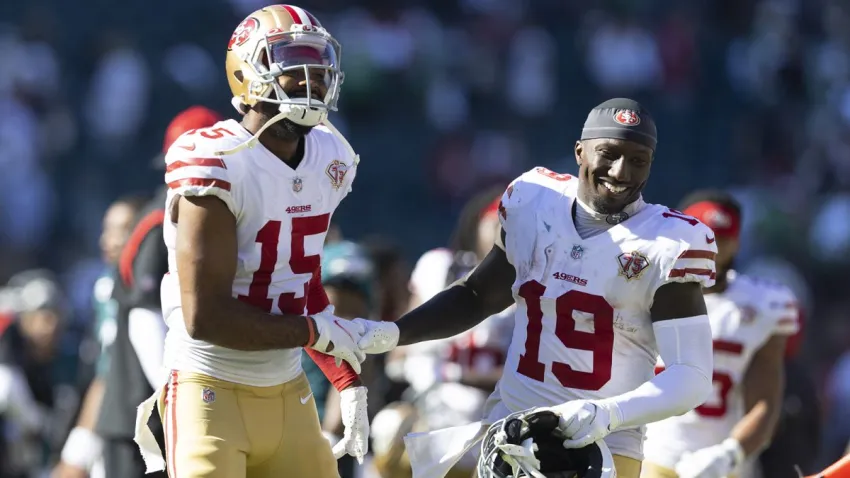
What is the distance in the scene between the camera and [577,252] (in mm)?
4035

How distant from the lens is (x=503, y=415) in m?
4.18

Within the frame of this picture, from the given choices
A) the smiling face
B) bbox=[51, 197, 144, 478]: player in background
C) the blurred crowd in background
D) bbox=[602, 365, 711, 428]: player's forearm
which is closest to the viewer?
bbox=[602, 365, 711, 428]: player's forearm

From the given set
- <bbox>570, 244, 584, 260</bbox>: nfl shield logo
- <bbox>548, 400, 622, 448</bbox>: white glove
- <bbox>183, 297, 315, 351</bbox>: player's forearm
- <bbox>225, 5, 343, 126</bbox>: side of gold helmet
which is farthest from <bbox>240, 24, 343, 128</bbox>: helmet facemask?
<bbox>548, 400, 622, 448</bbox>: white glove

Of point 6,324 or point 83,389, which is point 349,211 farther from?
point 83,389

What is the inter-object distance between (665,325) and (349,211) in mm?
9052

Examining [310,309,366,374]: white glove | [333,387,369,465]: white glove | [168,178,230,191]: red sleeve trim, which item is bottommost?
[333,387,369,465]: white glove

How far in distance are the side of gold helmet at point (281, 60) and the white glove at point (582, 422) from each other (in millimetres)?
1030

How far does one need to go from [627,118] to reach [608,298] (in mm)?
495

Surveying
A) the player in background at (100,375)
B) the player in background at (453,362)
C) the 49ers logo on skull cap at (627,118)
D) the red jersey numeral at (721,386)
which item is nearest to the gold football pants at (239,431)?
the 49ers logo on skull cap at (627,118)

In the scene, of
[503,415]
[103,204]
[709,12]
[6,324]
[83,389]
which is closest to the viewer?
[503,415]

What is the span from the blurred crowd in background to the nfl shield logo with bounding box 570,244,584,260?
6.90m

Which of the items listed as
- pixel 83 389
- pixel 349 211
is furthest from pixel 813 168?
pixel 83 389

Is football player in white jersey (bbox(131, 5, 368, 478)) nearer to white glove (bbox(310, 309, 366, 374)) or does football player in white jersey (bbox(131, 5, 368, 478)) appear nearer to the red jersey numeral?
white glove (bbox(310, 309, 366, 374))

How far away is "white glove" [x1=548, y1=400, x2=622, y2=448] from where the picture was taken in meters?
3.70
